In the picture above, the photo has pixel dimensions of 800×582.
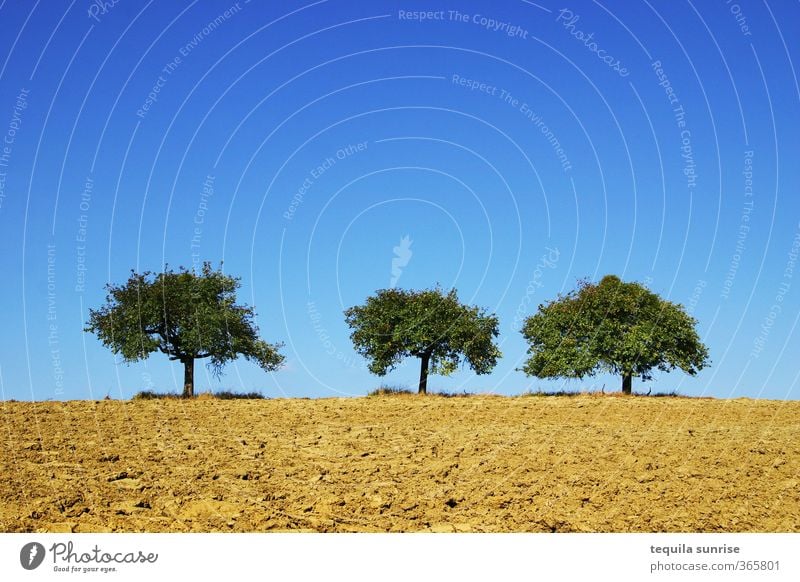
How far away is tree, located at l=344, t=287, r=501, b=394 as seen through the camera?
48.8 metres

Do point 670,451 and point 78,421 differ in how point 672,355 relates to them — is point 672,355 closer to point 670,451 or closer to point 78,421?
point 670,451

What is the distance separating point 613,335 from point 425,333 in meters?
11.7

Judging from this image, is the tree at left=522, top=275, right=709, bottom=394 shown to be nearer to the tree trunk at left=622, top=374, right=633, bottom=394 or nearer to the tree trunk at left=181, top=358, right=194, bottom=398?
the tree trunk at left=622, top=374, right=633, bottom=394

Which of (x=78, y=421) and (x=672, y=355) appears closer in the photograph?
(x=78, y=421)

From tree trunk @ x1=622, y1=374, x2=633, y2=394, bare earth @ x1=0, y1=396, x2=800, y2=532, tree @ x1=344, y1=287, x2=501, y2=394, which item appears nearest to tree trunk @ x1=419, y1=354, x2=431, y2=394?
tree @ x1=344, y1=287, x2=501, y2=394

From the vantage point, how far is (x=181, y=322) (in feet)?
144

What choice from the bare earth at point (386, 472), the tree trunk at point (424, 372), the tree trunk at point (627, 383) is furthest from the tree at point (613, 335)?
the bare earth at point (386, 472)

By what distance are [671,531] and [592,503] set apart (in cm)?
193

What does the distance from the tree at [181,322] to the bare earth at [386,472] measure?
1298cm

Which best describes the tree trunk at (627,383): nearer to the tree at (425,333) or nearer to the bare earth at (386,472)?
the tree at (425,333)

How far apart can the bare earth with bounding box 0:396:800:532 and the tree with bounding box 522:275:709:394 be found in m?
16.9

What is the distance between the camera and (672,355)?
1909 inches

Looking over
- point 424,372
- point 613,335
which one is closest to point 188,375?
point 424,372
